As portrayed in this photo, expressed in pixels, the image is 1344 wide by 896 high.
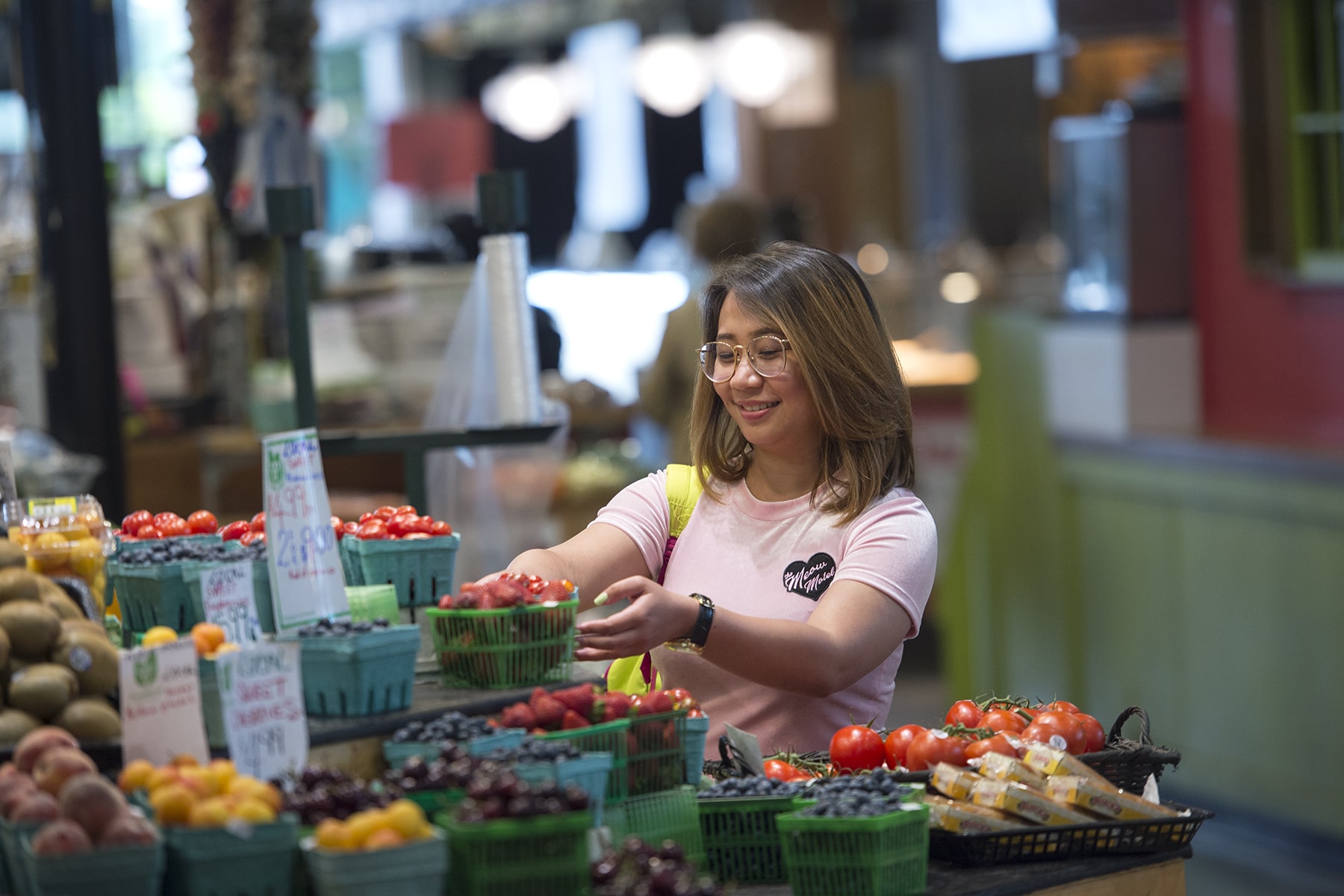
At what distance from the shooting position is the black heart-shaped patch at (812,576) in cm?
271

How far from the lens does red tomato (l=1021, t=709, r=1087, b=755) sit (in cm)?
245

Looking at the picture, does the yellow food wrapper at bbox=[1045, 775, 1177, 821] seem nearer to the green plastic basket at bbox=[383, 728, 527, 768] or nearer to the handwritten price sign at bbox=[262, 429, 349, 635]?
the green plastic basket at bbox=[383, 728, 527, 768]

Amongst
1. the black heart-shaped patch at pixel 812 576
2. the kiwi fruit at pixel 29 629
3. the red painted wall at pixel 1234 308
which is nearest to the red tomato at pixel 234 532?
the kiwi fruit at pixel 29 629

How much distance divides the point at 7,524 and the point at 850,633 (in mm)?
1266

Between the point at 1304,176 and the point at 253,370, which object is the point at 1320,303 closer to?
the point at 1304,176

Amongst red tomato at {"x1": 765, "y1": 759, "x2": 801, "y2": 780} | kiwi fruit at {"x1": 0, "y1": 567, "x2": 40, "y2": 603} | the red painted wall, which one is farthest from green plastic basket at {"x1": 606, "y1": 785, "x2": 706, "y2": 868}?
the red painted wall

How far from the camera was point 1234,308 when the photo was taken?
265 inches

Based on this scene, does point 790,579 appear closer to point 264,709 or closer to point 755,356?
point 755,356

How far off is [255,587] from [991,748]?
106 centimetres

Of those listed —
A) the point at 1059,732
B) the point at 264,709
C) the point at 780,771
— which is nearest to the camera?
the point at 264,709

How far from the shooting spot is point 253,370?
6.51 m

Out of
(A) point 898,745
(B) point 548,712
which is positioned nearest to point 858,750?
(A) point 898,745

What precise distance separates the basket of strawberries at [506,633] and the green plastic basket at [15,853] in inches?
24.2

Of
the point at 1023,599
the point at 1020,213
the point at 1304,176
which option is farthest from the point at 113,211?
the point at 1020,213
